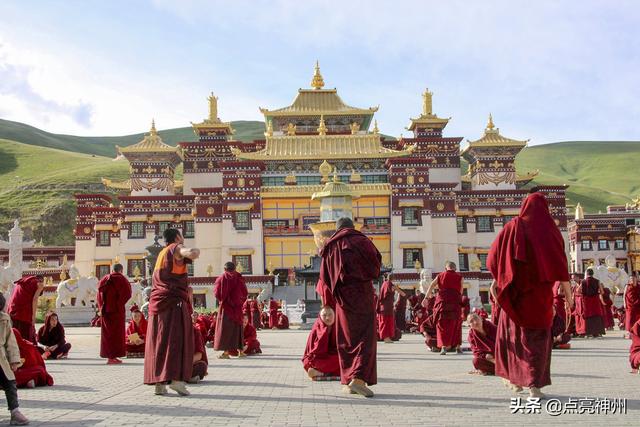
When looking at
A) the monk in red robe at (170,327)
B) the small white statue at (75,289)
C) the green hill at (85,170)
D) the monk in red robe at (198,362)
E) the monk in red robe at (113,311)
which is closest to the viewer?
the monk in red robe at (170,327)

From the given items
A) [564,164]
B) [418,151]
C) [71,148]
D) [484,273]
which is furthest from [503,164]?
[71,148]

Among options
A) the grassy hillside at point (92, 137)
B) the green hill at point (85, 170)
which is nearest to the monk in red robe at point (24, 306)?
the green hill at point (85, 170)

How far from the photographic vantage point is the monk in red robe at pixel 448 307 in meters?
14.9

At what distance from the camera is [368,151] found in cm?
4975

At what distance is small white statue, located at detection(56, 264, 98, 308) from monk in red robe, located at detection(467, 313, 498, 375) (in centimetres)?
2576

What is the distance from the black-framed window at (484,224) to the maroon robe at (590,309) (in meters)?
31.9

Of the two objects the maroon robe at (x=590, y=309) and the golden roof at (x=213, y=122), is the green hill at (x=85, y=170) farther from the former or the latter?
the maroon robe at (x=590, y=309)

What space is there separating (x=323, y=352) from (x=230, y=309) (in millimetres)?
4519

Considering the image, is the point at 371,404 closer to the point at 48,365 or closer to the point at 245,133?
the point at 48,365

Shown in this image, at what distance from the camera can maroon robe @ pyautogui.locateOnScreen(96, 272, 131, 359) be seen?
1395cm

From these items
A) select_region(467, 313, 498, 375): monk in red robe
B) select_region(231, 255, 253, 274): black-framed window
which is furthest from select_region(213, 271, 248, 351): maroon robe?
select_region(231, 255, 253, 274): black-framed window

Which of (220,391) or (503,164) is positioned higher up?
(503,164)

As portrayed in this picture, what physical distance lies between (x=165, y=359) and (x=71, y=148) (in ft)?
558

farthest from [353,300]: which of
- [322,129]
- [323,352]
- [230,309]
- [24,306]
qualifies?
[322,129]
